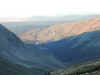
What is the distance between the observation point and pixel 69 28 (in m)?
76.1

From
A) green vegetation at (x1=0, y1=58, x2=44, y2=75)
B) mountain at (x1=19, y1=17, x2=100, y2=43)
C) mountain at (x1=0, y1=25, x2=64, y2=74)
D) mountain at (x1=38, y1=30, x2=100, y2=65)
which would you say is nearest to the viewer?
green vegetation at (x1=0, y1=58, x2=44, y2=75)

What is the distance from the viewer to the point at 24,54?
38.8m

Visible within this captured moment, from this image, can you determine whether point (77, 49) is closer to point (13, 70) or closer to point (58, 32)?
point (13, 70)

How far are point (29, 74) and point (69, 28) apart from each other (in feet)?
164

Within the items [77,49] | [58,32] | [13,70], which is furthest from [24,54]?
[58,32]

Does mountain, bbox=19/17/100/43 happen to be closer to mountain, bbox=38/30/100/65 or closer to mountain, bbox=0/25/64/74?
mountain, bbox=38/30/100/65

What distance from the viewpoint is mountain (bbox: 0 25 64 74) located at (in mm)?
33406

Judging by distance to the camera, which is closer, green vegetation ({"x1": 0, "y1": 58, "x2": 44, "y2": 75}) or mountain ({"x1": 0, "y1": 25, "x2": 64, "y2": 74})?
green vegetation ({"x1": 0, "y1": 58, "x2": 44, "y2": 75})

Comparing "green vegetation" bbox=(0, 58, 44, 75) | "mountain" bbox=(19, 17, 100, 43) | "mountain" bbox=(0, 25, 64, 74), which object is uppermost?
"mountain" bbox=(19, 17, 100, 43)

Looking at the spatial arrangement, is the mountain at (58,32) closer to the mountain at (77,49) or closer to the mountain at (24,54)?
the mountain at (77,49)

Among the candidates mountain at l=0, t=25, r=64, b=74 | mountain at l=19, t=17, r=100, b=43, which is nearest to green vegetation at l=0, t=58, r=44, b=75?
mountain at l=0, t=25, r=64, b=74

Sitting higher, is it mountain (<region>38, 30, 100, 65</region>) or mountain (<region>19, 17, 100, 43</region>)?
mountain (<region>19, 17, 100, 43</region>)

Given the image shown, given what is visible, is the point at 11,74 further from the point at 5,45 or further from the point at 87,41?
the point at 87,41

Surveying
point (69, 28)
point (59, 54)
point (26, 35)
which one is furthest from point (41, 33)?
point (59, 54)
